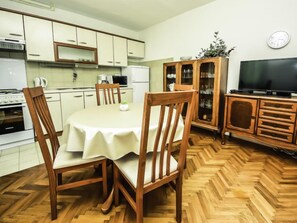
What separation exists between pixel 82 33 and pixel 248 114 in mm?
3416

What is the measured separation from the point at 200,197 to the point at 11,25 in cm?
356

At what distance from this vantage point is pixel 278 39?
7.73ft

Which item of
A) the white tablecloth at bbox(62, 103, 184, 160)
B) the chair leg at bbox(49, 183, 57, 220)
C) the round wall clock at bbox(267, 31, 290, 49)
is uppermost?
the round wall clock at bbox(267, 31, 290, 49)

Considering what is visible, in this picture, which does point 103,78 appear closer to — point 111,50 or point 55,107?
point 111,50

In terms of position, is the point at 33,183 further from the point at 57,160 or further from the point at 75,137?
the point at 75,137

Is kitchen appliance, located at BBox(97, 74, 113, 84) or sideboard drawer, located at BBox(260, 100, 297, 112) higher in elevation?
kitchen appliance, located at BBox(97, 74, 113, 84)

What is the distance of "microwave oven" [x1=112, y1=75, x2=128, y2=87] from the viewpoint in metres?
4.05

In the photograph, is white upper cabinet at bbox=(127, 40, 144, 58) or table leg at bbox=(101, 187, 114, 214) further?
white upper cabinet at bbox=(127, 40, 144, 58)

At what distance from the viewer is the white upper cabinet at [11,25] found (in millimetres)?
2504

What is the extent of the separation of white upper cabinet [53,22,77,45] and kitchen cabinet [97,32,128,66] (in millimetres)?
535

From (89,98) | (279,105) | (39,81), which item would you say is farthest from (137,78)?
(279,105)

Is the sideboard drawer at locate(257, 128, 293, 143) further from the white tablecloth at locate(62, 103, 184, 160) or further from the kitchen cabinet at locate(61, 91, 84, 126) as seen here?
the kitchen cabinet at locate(61, 91, 84, 126)

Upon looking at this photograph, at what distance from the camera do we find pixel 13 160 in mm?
2211

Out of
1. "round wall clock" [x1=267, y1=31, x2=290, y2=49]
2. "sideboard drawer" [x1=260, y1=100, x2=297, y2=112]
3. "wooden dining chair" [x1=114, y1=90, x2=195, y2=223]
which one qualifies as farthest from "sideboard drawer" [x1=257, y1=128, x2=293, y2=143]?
"wooden dining chair" [x1=114, y1=90, x2=195, y2=223]
